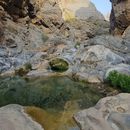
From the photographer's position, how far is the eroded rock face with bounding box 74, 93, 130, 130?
40.7 feet

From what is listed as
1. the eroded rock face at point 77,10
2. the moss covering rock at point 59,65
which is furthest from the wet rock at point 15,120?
the eroded rock face at point 77,10

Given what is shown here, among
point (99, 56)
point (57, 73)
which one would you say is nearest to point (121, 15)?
point (99, 56)

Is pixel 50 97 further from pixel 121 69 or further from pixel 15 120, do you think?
pixel 121 69

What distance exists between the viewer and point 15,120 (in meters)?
12.6

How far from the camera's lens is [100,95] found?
20.6 meters

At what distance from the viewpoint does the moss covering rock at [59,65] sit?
30.0 metres

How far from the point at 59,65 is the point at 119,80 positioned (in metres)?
8.79

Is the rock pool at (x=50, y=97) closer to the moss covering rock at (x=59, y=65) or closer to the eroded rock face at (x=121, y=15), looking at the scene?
the moss covering rock at (x=59, y=65)

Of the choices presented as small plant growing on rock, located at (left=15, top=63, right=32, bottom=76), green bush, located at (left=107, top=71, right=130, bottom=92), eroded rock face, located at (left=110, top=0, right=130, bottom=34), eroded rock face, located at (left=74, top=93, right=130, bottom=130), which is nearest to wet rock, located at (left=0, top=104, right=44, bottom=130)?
eroded rock face, located at (left=74, top=93, right=130, bottom=130)

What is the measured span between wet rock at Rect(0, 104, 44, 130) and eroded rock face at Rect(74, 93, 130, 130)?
223 centimetres

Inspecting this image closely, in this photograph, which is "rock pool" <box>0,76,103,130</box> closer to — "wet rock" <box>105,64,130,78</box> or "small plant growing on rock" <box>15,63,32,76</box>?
"small plant growing on rock" <box>15,63,32,76</box>

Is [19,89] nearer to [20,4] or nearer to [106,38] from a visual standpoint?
[106,38]

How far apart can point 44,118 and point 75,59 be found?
1842 centimetres

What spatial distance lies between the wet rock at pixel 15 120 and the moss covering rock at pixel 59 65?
15.8 meters
